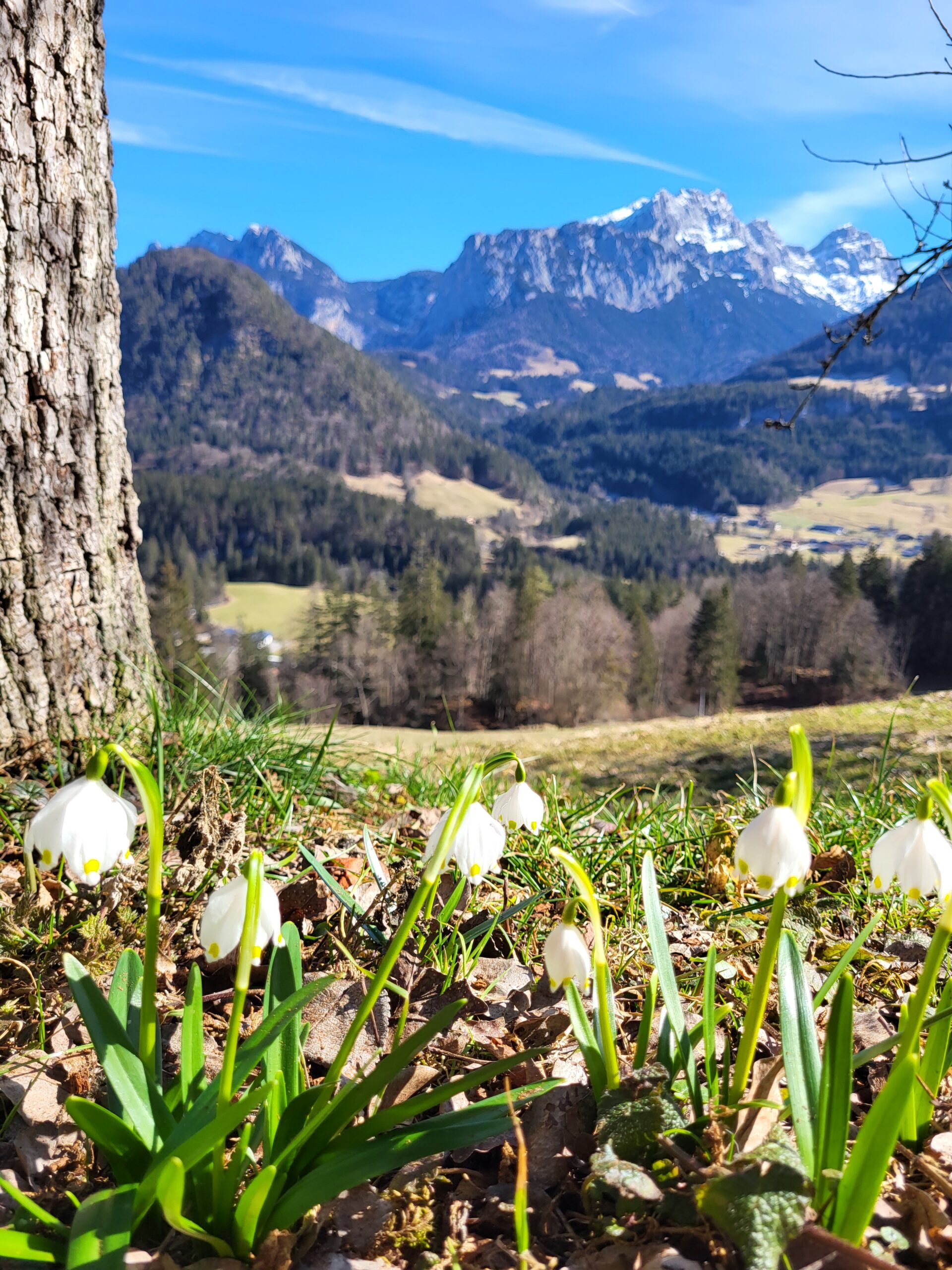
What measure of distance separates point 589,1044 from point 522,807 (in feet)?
1.46

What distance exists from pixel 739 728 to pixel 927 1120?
13992mm

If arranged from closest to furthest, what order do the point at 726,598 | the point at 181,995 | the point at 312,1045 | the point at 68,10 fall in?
1. the point at 312,1045
2. the point at 181,995
3. the point at 68,10
4. the point at 726,598

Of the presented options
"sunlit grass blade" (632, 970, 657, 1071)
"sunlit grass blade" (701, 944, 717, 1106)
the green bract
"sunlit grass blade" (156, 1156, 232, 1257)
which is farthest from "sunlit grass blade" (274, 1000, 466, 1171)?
"sunlit grass blade" (701, 944, 717, 1106)

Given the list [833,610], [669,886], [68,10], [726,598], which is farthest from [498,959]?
[833,610]

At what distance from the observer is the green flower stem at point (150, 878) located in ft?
3.86

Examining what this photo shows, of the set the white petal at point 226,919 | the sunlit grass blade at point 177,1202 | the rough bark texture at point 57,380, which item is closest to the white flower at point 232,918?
the white petal at point 226,919

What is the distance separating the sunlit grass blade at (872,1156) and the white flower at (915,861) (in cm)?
24

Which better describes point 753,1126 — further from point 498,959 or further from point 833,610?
point 833,610

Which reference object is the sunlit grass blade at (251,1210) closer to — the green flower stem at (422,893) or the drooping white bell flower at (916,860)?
the green flower stem at (422,893)

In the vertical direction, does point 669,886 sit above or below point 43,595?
below

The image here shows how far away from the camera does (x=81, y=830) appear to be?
1239 millimetres

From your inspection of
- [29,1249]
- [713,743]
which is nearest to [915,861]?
[29,1249]

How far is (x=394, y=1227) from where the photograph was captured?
4.83 ft

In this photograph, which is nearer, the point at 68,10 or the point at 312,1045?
the point at 312,1045
